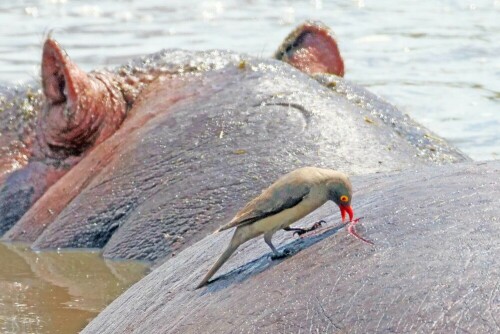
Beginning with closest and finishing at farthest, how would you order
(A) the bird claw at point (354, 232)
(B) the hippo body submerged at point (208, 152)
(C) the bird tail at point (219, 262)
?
(A) the bird claw at point (354, 232)
(C) the bird tail at point (219, 262)
(B) the hippo body submerged at point (208, 152)

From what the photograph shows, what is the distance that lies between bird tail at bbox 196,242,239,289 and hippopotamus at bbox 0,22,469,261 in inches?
73.8

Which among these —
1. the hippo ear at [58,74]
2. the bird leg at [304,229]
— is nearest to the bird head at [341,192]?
the bird leg at [304,229]

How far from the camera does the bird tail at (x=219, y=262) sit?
2.98 meters

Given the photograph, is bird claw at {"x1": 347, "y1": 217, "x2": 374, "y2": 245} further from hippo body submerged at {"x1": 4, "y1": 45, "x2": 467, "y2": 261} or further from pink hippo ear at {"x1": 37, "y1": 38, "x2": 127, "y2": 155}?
pink hippo ear at {"x1": 37, "y1": 38, "x2": 127, "y2": 155}

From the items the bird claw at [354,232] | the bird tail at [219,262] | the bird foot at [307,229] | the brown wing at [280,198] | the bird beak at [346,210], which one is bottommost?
the bird tail at [219,262]

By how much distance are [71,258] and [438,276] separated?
353cm

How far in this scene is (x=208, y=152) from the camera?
5.52 metres

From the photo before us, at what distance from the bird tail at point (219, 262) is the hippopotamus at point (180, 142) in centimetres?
188

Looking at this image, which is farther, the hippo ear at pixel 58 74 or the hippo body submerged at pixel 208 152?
the hippo ear at pixel 58 74

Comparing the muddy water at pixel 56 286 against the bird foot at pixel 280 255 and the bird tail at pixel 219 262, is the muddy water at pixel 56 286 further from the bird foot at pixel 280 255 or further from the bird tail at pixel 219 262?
the bird foot at pixel 280 255

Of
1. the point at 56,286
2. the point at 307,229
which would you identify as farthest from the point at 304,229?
the point at 56,286

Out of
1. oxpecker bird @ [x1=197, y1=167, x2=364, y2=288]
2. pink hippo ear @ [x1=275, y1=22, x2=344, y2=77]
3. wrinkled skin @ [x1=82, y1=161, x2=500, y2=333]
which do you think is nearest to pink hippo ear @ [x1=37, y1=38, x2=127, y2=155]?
pink hippo ear @ [x1=275, y1=22, x2=344, y2=77]

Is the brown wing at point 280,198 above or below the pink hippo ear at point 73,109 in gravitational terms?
above

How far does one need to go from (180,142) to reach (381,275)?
310 cm
